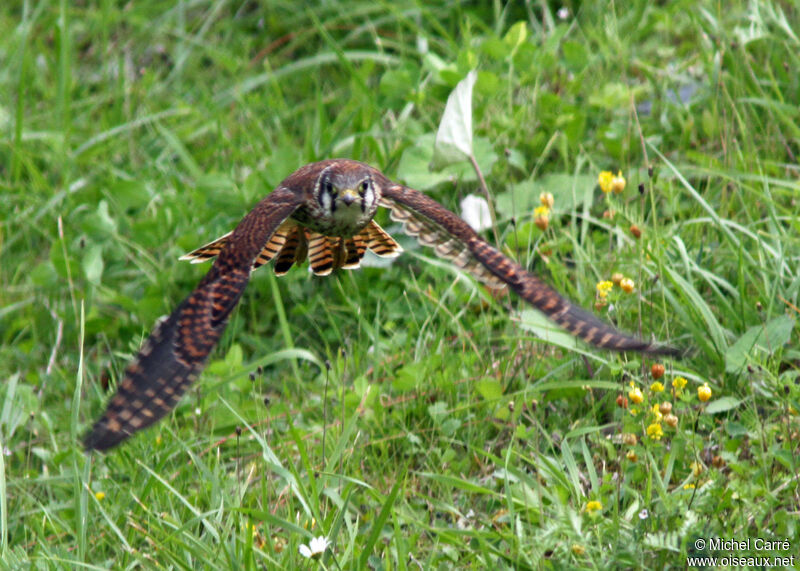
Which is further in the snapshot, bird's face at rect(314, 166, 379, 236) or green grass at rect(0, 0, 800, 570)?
bird's face at rect(314, 166, 379, 236)

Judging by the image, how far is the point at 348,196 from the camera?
427 cm

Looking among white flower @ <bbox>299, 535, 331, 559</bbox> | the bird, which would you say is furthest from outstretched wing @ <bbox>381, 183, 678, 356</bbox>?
white flower @ <bbox>299, 535, 331, 559</bbox>

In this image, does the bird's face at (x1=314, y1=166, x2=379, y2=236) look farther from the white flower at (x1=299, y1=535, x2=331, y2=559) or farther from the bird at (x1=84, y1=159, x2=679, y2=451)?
the white flower at (x1=299, y1=535, x2=331, y2=559)

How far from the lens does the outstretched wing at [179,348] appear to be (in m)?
3.06

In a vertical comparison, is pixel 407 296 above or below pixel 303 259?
below

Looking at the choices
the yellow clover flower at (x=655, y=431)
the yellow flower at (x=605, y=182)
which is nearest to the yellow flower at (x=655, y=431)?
the yellow clover flower at (x=655, y=431)

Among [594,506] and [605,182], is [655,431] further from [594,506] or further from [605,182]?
[605,182]

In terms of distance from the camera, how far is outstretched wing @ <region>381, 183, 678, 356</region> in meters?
3.42

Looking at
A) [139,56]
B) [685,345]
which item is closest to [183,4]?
[139,56]

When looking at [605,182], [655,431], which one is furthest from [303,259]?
[655,431]

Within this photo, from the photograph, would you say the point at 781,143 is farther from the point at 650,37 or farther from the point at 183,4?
the point at 183,4

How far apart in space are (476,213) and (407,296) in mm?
530

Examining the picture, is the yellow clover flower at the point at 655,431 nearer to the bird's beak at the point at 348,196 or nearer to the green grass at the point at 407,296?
the green grass at the point at 407,296

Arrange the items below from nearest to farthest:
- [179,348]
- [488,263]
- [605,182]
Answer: [179,348]
[488,263]
[605,182]
